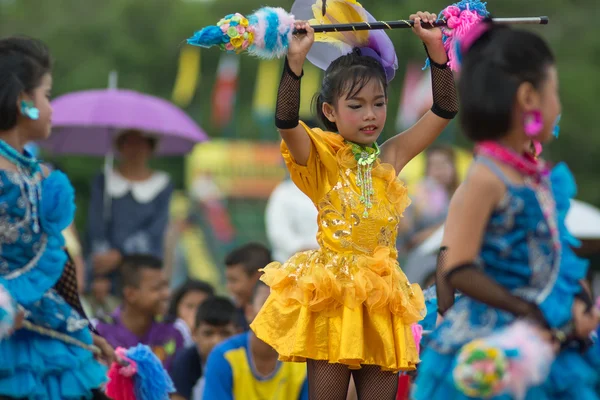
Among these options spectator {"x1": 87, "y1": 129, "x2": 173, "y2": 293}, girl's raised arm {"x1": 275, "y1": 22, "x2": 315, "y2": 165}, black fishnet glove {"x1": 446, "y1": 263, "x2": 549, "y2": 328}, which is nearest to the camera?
black fishnet glove {"x1": 446, "y1": 263, "x2": 549, "y2": 328}

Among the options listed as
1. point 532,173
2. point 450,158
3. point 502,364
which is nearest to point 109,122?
point 450,158

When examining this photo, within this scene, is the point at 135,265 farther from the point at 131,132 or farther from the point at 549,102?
the point at 549,102

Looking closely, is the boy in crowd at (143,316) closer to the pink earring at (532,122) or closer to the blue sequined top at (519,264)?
the blue sequined top at (519,264)

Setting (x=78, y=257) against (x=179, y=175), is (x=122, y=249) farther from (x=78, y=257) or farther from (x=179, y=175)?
(x=179, y=175)

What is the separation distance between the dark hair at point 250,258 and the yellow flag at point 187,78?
30856 mm

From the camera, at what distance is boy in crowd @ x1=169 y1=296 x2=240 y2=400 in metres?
7.29

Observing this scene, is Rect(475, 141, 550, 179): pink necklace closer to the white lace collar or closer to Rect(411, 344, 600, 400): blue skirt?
Rect(411, 344, 600, 400): blue skirt

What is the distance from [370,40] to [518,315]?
6.27 ft

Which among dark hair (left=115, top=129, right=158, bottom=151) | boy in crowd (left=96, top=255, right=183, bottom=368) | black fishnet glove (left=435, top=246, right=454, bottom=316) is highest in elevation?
black fishnet glove (left=435, top=246, right=454, bottom=316)

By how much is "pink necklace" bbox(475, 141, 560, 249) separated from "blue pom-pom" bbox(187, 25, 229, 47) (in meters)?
1.21

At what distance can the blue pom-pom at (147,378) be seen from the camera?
17.1 ft

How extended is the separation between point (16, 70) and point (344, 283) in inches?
64.9

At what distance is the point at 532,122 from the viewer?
3785mm

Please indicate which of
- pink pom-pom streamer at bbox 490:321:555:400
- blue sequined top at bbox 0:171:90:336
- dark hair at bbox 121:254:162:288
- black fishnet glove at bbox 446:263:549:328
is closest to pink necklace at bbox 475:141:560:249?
black fishnet glove at bbox 446:263:549:328
